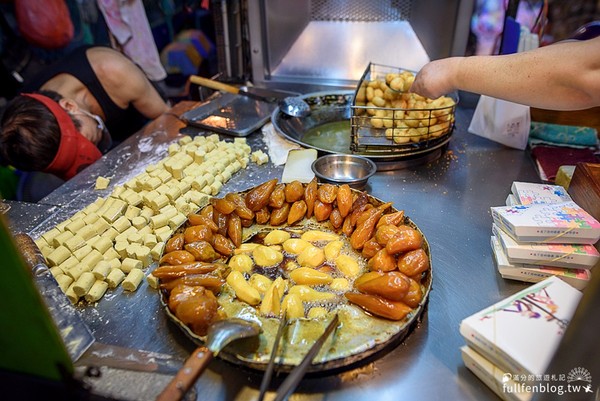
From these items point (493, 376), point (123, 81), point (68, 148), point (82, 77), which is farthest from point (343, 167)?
point (82, 77)

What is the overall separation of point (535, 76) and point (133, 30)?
3272mm

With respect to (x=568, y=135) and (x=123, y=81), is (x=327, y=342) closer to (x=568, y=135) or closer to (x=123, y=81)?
(x=568, y=135)

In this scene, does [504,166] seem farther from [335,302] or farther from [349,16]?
[349,16]

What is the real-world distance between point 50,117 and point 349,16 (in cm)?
234

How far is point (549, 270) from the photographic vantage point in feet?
4.68

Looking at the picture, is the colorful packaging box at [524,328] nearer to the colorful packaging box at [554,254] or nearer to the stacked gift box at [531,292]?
the stacked gift box at [531,292]

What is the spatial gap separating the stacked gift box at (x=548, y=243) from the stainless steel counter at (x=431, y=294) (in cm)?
9

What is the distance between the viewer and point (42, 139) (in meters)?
2.45

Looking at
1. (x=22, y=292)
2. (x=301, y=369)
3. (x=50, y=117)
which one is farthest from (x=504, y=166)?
(x=50, y=117)

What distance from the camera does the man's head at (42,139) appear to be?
244 centimetres

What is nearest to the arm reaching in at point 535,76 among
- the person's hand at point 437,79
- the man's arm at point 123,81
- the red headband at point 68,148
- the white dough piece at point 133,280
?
the person's hand at point 437,79

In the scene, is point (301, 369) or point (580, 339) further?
point (301, 369)

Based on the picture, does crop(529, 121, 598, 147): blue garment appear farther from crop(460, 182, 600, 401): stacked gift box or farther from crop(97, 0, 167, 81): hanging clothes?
crop(97, 0, 167, 81): hanging clothes

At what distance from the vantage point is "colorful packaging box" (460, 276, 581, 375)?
1.01 metres
